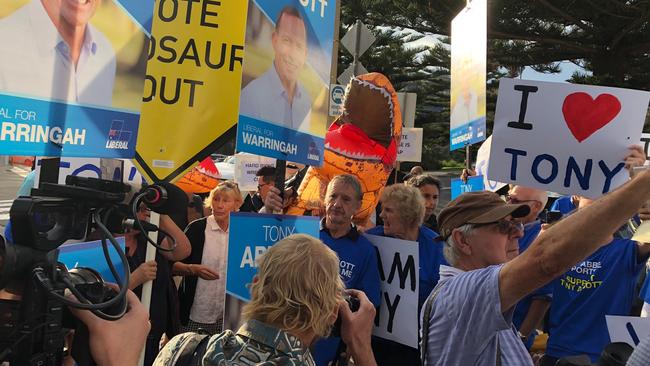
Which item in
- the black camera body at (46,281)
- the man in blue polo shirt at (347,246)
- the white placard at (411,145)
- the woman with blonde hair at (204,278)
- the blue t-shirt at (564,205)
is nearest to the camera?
the black camera body at (46,281)

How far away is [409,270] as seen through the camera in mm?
3176

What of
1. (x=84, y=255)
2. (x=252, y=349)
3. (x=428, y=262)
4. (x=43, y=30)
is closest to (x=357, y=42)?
(x=428, y=262)

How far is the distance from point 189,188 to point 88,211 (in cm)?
452

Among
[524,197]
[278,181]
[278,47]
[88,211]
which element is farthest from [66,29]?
[524,197]

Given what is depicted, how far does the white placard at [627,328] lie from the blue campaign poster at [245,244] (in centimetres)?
154

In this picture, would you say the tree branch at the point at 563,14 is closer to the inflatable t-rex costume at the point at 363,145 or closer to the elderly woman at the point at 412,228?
the inflatable t-rex costume at the point at 363,145

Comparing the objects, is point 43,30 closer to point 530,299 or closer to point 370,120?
point 370,120

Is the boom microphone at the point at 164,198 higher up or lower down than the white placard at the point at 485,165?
lower down

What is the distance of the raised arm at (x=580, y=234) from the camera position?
63.7 inches

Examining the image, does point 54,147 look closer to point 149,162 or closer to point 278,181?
point 149,162

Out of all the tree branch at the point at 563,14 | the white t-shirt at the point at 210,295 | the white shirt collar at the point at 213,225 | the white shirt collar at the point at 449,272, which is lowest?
the white t-shirt at the point at 210,295

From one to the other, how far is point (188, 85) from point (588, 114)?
177cm


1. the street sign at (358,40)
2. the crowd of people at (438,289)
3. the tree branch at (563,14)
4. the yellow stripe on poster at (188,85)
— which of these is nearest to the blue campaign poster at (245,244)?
the crowd of people at (438,289)

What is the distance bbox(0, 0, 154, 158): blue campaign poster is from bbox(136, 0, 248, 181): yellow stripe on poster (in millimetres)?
329
